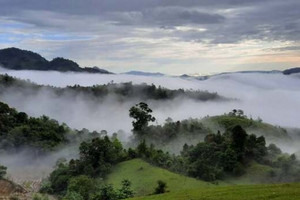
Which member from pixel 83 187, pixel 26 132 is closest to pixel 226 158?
pixel 83 187

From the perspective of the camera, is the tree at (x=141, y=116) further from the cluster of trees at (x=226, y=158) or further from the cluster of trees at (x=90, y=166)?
the cluster of trees at (x=226, y=158)

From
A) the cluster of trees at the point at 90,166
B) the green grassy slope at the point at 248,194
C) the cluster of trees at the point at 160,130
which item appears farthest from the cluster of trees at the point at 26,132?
the green grassy slope at the point at 248,194

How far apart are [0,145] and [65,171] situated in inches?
1797

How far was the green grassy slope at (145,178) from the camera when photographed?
77.7 metres

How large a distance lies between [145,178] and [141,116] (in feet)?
142

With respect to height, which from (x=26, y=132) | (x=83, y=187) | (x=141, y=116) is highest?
(x=141, y=116)

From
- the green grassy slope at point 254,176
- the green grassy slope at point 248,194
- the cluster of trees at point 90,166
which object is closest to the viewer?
the green grassy slope at point 248,194

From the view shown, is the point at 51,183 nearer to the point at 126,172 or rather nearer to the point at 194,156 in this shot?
the point at 126,172

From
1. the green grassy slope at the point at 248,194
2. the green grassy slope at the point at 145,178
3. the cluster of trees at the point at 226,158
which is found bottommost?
the green grassy slope at the point at 145,178

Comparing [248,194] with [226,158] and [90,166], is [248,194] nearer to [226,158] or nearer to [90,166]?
[226,158]

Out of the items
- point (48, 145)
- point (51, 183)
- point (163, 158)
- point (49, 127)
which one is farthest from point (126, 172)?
point (49, 127)

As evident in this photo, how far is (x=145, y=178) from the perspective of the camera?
8375 centimetres

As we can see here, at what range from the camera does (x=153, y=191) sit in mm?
75438

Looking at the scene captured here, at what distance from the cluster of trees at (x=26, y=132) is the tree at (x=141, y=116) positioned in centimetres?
2643
